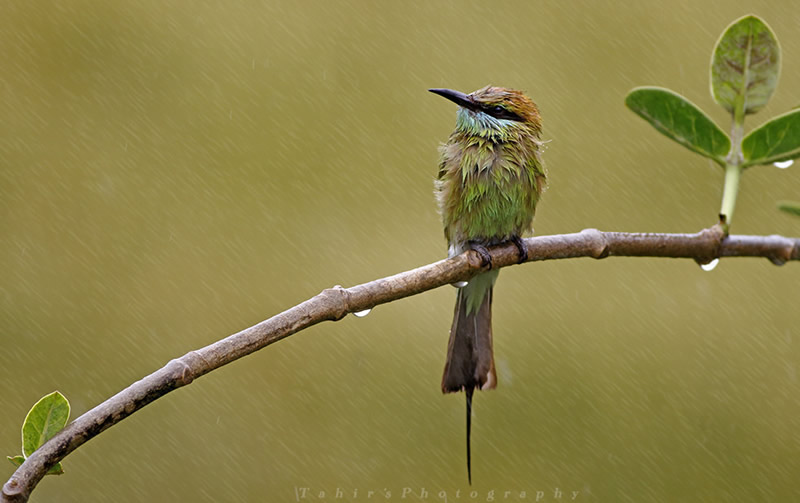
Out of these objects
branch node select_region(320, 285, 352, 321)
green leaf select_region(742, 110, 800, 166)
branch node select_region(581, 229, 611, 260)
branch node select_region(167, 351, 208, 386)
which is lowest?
branch node select_region(167, 351, 208, 386)

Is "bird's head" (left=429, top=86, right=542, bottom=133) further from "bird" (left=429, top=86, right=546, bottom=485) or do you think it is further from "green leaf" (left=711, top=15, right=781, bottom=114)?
"green leaf" (left=711, top=15, right=781, bottom=114)

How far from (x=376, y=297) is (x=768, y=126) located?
40cm

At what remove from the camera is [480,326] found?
154cm

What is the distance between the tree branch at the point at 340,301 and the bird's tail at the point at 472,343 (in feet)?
1.04

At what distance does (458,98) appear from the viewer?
1.40 meters

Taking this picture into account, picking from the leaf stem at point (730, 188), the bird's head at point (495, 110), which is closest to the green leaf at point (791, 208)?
the leaf stem at point (730, 188)

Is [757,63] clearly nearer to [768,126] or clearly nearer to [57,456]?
[768,126]

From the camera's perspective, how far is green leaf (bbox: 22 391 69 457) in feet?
1.74

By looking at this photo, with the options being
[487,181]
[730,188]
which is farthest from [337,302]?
[487,181]

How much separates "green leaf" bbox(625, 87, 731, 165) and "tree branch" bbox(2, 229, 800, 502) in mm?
110

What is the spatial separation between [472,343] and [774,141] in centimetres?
76

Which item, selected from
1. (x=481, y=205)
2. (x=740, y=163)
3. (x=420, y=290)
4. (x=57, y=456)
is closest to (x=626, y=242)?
(x=740, y=163)

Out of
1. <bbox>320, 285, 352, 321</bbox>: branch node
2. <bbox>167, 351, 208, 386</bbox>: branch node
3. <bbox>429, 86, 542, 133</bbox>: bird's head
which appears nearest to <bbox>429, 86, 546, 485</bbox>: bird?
<bbox>429, 86, 542, 133</bbox>: bird's head

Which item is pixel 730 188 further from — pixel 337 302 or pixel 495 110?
pixel 495 110
